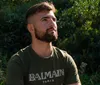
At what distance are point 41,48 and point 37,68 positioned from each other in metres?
0.20

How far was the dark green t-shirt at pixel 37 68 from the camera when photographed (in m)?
3.49

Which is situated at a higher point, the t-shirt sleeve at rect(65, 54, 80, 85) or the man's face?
the man's face

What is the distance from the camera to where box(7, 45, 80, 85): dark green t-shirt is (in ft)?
11.5

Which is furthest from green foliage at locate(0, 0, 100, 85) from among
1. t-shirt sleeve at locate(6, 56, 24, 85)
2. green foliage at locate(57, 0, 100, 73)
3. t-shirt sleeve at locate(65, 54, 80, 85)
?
t-shirt sleeve at locate(6, 56, 24, 85)

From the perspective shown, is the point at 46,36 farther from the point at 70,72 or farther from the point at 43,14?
the point at 70,72

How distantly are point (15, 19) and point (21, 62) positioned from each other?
496 cm

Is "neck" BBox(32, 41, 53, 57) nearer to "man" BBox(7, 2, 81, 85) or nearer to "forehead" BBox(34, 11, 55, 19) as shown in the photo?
"man" BBox(7, 2, 81, 85)

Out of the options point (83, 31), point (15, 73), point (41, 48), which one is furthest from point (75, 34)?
point (15, 73)

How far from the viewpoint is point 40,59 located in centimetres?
360

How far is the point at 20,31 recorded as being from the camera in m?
8.31

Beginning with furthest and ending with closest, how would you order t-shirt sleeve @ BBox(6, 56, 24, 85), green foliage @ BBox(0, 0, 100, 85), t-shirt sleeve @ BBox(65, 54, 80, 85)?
1. green foliage @ BBox(0, 0, 100, 85)
2. t-shirt sleeve @ BBox(65, 54, 80, 85)
3. t-shirt sleeve @ BBox(6, 56, 24, 85)

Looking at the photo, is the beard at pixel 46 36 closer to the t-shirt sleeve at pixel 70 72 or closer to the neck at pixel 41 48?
the neck at pixel 41 48

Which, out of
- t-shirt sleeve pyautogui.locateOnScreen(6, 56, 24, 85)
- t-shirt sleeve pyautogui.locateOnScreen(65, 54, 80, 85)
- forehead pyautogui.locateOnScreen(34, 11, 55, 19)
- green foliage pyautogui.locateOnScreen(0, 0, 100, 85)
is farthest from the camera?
green foliage pyautogui.locateOnScreen(0, 0, 100, 85)

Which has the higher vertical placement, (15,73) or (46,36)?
(46,36)
